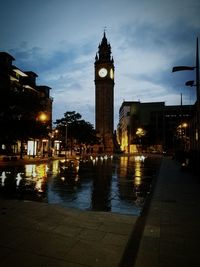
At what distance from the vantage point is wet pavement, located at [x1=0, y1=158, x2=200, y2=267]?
17.6 feet

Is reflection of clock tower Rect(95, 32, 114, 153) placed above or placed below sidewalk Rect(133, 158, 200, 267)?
above

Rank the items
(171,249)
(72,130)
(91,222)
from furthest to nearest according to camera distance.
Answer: (72,130) → (91,222) → (171,249)

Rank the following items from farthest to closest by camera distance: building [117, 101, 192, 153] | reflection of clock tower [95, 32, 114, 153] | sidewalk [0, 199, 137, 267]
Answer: building [117, 101, 192, 153] → reflection of clock tower [95, 32, 114, 153] → sidewalk [0, 199, 137, 267]

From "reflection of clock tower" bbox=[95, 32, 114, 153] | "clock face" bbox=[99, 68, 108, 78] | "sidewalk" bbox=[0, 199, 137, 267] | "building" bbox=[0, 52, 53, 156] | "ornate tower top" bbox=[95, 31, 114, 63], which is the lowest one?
"sidewalk" bbox=[0, 199, 137, 267]

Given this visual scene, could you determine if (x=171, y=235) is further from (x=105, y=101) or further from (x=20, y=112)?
(x=105, y=101)

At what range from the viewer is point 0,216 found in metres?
8.24

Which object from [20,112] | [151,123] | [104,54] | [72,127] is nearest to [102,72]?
[104,54]

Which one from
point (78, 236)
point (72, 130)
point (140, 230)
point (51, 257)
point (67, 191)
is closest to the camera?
point (51, 257)

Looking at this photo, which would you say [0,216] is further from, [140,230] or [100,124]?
[100,124]

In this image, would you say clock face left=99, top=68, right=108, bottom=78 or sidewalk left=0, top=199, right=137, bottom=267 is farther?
clock face left=99, top=68, right=108, bottom=78

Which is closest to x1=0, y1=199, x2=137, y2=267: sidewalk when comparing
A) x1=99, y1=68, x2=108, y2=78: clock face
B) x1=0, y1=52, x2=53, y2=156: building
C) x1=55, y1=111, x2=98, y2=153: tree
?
x1=0, y1=52, x2=53, y2=156: building

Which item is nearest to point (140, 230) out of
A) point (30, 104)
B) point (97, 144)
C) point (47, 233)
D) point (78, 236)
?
point (78, 236)

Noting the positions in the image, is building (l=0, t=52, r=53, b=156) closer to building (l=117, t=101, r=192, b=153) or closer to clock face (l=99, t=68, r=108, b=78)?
clock face (l=99, t=68, r=108, b=78)

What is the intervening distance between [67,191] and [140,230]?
275 inches
